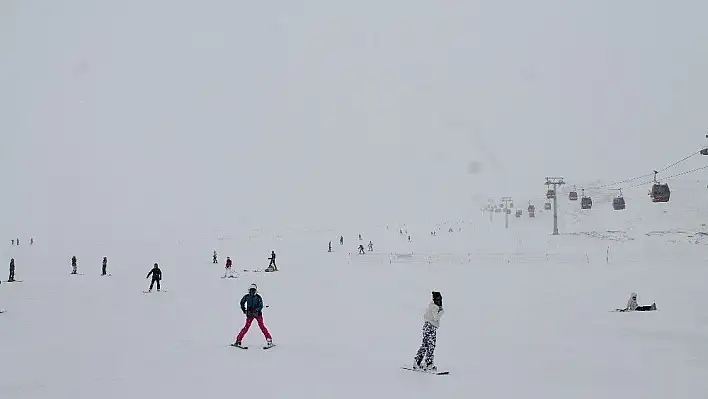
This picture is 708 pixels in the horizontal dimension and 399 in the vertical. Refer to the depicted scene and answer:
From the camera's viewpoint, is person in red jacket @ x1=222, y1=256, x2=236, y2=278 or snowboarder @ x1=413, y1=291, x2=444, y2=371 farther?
person in red jacket @ x1=222, y1=256, x2=236, y2=278

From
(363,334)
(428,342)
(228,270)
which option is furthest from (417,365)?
(228,270)

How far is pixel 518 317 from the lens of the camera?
65.4 ft

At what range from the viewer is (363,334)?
55.3ft

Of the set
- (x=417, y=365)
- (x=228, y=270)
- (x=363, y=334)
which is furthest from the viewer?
(x=228, y=270)

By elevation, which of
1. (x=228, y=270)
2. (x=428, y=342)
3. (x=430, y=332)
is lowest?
(x=428, y=342)

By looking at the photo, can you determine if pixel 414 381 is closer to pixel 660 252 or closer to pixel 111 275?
pixel 111 275

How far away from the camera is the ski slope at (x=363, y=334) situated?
1127cm

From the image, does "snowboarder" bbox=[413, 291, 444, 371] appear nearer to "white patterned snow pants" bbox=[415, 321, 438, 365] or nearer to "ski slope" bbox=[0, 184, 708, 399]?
"white patterned snow pants" bbox=[415, 321, 438, 365]

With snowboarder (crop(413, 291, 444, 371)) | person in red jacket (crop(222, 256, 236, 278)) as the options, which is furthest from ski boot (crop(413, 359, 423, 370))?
person in red jacket (crop(222, 256, 236, 278))

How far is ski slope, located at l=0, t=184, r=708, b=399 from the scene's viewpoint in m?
11.3

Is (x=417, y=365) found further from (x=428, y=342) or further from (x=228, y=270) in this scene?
(x=228, y=270)

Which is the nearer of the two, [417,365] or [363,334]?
[417,365]

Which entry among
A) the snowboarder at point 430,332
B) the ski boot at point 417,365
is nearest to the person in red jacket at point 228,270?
the ski boot at point 417,365

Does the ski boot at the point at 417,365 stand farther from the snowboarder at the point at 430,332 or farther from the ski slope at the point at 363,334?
the ski slope at the point at 363,334
